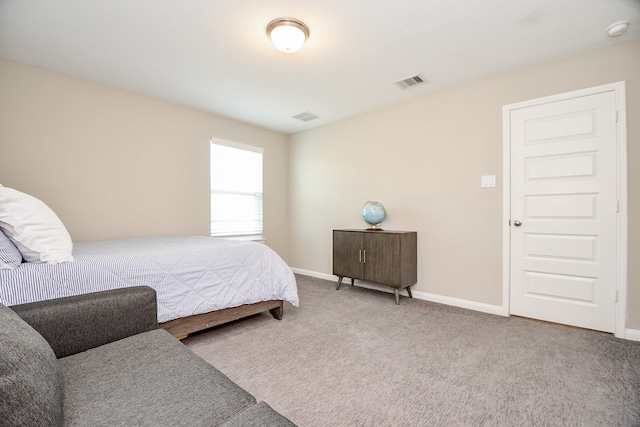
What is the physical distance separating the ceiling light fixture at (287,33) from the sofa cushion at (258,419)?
2.26 metres

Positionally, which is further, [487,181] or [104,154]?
[104,154]

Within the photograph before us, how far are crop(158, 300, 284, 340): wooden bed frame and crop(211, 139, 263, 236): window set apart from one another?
6.11 ft

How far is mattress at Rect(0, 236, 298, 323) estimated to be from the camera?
4.82ft

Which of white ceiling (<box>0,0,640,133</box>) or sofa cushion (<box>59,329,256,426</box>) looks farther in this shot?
white ceiling (<box>0,0,640,133</box>)

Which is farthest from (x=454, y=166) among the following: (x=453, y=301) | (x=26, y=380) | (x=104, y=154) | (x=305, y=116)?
(x=104, y=154)

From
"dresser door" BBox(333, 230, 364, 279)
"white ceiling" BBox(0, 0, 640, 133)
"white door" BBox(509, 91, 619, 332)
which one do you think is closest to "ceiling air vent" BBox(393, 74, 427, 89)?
"white ceiling" BBox(0, 0, 640, 133)

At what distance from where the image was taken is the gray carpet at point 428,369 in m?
1.39

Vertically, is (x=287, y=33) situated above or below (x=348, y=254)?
above

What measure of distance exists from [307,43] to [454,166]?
197 cm

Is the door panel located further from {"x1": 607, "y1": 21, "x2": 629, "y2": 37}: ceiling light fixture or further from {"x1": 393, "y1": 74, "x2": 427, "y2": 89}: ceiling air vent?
{"x1": 607, "y1": 21, "x2": 629, "y2": 37}: ceiling light fixture

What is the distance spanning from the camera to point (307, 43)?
90.3 inches

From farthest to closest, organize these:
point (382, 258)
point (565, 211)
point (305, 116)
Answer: point (305, 116) → point (382, 258) → point (565, 211)

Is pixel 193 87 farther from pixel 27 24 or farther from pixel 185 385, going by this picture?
pixel 185 385

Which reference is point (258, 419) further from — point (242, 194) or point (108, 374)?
point (242, 194)
